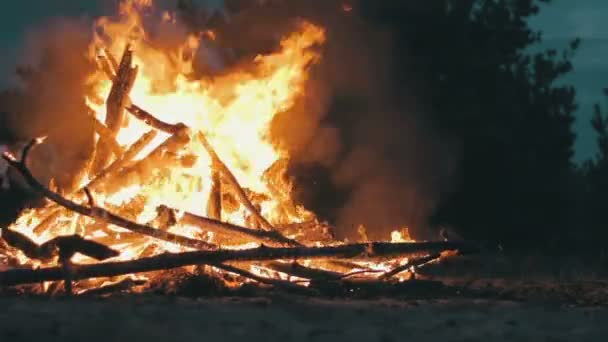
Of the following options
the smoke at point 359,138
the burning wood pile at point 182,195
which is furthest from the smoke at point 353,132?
the burning wood pile at point 182,195

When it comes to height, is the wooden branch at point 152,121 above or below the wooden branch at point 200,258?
above

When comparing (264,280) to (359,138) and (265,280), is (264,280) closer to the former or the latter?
(265,280)

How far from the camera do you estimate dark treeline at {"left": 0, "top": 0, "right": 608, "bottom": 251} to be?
17.0 metres

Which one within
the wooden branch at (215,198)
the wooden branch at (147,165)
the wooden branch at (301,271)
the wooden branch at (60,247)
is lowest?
the wooden branch at (301,271)

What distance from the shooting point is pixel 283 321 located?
23.0ft

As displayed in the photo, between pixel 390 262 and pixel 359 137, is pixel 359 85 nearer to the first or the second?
pixel 359 137

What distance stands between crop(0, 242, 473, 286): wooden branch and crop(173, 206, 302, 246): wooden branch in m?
0.87

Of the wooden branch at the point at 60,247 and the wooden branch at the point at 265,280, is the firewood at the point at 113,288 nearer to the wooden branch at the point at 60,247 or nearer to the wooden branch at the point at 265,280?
the wooden branch at the point at 60,247

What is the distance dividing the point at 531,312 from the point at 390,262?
2.99 m

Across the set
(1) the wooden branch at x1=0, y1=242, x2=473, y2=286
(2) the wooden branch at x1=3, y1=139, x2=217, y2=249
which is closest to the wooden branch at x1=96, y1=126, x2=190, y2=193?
(2) the wooden branch at x1=3, y1=139, x2=217, y2=249

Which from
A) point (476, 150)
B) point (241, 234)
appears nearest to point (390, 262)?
point (241, 234)

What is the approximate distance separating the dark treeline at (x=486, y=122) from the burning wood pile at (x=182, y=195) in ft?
18.1

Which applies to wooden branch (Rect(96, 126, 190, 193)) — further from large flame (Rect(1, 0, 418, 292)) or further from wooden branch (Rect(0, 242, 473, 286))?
wooden branch (Rect(0, 242, 473, 286))

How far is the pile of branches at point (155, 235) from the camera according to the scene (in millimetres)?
8586
